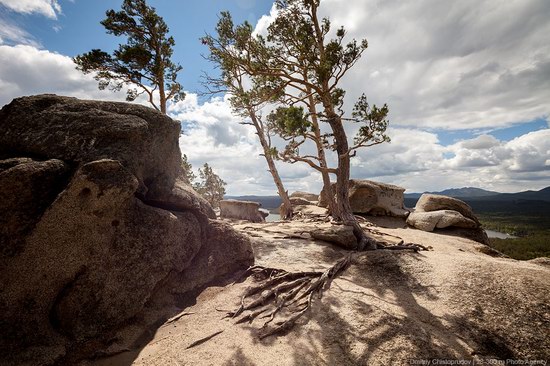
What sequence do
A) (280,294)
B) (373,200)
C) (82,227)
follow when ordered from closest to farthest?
(82,227) → (280,294) → (373,200)

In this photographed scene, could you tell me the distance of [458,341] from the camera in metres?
5.92

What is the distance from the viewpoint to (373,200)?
934 inches

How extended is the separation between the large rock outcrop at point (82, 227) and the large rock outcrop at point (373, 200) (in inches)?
686

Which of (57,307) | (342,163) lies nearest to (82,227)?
(57,307)

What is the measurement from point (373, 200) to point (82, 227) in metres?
21.8

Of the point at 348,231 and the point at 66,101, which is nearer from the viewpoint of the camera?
the point at 66,101

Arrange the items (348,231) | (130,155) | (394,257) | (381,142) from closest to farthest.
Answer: (130,155), (394,257), (348,231), (381,142)

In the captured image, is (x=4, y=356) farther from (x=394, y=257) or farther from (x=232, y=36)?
(x=232, y=36)

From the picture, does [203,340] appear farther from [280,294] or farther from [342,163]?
[342,163]

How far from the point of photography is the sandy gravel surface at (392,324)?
5.66 m

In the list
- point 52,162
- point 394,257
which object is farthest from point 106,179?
point 394,257

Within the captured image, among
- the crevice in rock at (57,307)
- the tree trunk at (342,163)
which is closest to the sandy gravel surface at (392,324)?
the crevice in rock at (57,307)

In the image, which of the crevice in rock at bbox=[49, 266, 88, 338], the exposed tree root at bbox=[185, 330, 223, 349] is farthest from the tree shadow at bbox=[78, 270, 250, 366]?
the exposed tree root at bbox=[185, 330, 223, 349]

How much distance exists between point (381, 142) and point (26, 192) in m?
13.6
